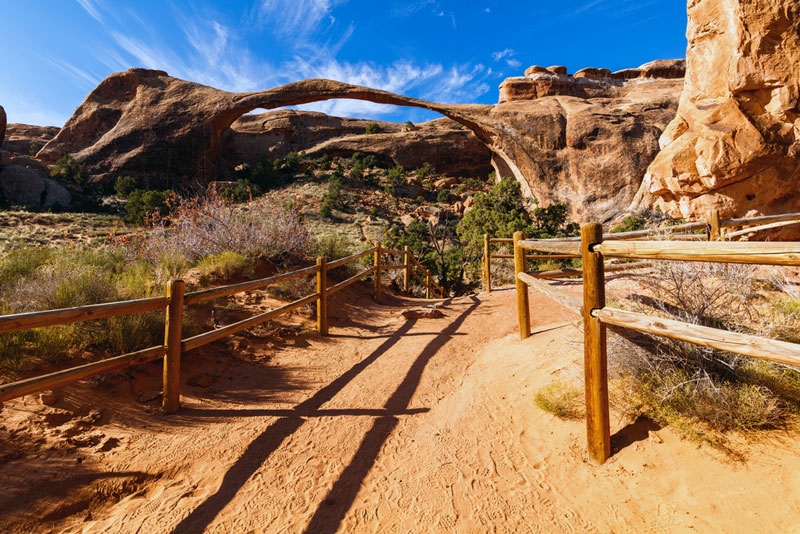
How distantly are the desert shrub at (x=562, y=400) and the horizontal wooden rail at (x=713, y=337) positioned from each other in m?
0.85

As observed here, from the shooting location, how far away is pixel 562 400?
281cm

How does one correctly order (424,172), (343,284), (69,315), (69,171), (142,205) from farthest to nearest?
(424,172) < (69,171) < (142,205) < (343,284) < (69,315)

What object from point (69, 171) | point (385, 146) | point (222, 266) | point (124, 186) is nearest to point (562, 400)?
point (222, 266)

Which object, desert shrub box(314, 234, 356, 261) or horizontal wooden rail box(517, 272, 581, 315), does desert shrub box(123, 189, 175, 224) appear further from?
horizontal wooden rail box(517, 272, 581, 315)

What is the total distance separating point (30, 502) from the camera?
215 centimetres

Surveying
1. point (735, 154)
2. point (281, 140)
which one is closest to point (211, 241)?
point (735, 154)

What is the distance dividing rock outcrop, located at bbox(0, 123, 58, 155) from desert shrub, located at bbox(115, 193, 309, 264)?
131 feet

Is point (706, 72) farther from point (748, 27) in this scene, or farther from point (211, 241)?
point (211, 241)

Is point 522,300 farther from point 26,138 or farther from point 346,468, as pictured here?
point 26,138

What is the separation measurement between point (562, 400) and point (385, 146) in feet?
117

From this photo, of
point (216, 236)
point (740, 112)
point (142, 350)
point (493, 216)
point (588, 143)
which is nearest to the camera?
point (142, 350)

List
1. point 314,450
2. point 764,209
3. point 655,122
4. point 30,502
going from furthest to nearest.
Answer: point 655,122 → point 764,209 → point 314,450 → point 30,502

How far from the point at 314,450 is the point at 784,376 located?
9.78 feet

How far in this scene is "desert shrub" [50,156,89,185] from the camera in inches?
1025
